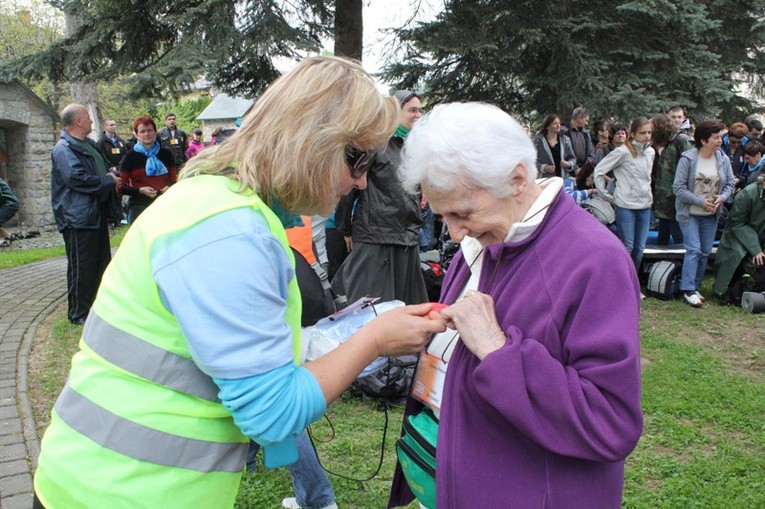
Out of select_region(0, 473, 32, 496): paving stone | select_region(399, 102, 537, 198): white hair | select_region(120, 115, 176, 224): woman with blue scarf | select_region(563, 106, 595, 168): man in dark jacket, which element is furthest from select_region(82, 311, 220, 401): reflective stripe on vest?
select_region(563, 106, 595, 168): man in dark jacket

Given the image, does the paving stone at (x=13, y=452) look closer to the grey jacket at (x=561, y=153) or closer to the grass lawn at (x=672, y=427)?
the grass lawn at (x=672, y=427)

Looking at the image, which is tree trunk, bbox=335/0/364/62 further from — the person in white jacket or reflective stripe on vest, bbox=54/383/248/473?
reflective stripe on vest, bbox=54/383/248/473

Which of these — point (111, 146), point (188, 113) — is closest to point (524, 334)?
point (111, 146)

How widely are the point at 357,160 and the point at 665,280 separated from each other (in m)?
7.35

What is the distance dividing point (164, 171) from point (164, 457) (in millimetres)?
6609

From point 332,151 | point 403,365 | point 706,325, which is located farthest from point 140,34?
point 332,151

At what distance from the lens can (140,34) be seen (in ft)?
28.7

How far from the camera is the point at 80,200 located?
22.0 feet

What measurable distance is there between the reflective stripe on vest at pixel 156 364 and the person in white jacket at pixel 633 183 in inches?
276

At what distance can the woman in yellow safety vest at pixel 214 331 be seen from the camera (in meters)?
1.32

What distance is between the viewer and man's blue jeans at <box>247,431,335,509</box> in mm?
3144

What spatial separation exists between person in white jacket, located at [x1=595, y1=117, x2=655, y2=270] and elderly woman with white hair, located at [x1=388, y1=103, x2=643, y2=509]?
629cm

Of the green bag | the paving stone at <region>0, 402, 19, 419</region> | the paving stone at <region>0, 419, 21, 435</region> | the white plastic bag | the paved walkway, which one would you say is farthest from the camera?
the paving stone at <region>0, 402, 19, 419</region>

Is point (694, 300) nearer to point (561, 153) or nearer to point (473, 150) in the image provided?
point (561, 153)
